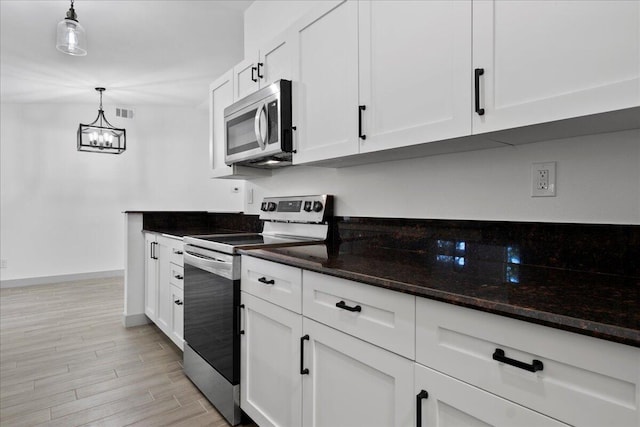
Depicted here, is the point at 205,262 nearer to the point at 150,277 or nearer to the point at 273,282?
the point at 273,282

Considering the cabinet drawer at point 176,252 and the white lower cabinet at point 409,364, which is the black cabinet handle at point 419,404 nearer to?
the white lower cabinet at point 409,364

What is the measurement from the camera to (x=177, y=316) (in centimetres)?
263

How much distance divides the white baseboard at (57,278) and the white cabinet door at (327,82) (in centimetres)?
501

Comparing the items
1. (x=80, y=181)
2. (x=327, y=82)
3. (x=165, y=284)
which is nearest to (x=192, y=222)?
(x=165, y=284)

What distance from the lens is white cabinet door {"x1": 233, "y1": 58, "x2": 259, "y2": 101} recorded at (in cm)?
228

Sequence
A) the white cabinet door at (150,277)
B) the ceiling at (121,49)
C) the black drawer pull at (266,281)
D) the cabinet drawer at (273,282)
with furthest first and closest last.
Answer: the white cabinet door at (150,277) → the ceiling at (121,49) → the black drawer pull at (266,281) → the cabinet drawer at (273,282)

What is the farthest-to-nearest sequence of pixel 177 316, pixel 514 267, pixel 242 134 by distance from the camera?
1. pixel 177 316
2. pixel 242 134
3. pixel 514 267

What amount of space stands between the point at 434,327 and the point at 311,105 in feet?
4.16

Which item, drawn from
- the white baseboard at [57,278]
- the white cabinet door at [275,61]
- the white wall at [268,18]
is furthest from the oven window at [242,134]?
the white baseboard at [57,278]

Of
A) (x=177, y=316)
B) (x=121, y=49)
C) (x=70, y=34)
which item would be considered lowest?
(x=177, y=316)

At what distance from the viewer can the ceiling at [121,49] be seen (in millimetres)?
2885

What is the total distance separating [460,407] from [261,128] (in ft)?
5.45

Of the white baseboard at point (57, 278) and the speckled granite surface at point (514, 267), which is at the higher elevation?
the speckled granite surface at point (514, 267)

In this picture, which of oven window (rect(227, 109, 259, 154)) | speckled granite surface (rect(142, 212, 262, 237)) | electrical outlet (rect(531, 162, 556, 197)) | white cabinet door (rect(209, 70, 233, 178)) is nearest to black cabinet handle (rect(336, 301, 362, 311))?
electrical outlet (rect(531, 162, 556, 197))
